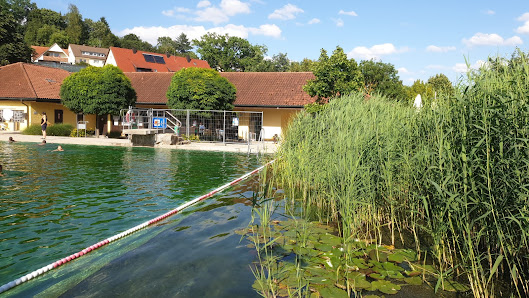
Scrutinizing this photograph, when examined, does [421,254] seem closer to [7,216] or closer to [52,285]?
[52,285]

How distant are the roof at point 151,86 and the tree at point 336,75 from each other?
15.4 meters

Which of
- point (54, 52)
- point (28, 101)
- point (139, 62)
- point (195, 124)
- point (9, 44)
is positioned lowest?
point (195, 124)

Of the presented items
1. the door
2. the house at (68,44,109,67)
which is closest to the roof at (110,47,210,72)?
the door

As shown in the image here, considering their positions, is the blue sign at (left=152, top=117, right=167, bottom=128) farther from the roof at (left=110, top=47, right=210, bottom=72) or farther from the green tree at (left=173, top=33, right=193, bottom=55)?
the green tree at (left=173, top=33, right=193, bottom=55)

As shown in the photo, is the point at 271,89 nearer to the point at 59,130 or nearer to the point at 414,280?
the point at 59,130

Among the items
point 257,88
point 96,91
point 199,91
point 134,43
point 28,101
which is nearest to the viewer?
point 199,91

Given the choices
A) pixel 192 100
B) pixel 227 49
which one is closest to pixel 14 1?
pixel 227 49

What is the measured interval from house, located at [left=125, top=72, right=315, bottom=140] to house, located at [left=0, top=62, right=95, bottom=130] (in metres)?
5.50

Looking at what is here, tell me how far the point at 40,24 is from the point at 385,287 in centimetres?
10823

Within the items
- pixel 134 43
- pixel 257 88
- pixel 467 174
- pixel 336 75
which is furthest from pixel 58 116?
pixel 134 43

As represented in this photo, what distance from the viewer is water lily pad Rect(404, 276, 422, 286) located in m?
4.38

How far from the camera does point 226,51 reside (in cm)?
5547

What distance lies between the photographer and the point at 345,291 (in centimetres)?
409

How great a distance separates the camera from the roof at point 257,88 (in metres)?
31.2
